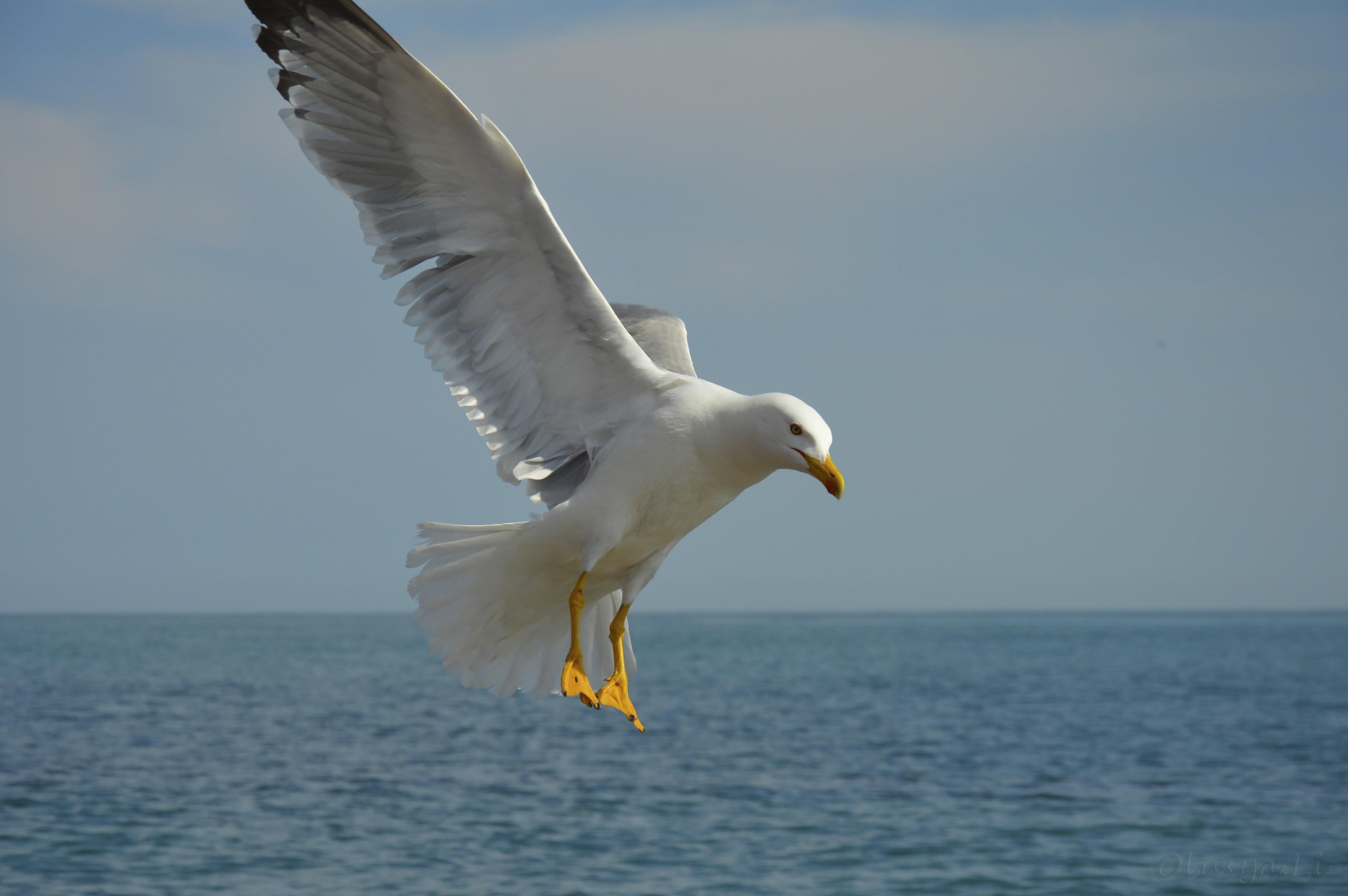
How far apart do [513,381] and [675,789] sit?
26.1 m

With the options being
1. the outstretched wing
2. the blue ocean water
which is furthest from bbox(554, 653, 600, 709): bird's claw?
the blue ocean water

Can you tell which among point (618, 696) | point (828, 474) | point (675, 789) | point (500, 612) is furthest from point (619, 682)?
point (675, 789)

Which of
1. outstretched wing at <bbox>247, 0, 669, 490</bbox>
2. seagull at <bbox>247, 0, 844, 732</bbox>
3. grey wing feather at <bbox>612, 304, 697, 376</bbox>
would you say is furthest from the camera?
grey wing feather at <bbox>612, 304, 697, 376</bbox>

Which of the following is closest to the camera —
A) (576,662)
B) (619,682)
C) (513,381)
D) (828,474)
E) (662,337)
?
(828,474)

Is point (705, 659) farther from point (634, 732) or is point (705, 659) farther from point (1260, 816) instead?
point (1260, 816)

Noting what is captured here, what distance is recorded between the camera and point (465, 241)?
5480 millimetres

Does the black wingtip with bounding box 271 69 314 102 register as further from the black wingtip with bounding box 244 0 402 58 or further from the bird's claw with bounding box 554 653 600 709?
the bird's claw with bounding box 554 653 600 709

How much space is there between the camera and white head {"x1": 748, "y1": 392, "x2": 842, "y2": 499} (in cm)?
474

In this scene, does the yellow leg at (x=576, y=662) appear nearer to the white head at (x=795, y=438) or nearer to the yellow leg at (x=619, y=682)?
the yellow leg at (x=619, y=682)

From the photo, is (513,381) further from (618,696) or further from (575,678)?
(618,696)

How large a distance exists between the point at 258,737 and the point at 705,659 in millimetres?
47998

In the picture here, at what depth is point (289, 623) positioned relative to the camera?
640ft

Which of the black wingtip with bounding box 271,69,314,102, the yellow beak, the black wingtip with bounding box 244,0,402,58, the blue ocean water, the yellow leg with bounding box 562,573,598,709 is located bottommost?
the blue ocean water

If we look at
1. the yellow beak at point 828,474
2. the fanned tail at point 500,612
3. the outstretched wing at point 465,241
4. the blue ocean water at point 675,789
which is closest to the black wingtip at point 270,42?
the outstretched wing at point 465,241
